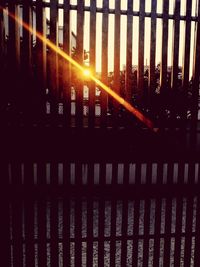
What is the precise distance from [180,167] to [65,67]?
1.49 m

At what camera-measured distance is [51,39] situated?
255 centimetres

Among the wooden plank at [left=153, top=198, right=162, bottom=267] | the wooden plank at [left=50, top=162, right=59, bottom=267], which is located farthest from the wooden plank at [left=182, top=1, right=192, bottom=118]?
the wooden plank at [left=50, top=162, right=59, bottom=267]

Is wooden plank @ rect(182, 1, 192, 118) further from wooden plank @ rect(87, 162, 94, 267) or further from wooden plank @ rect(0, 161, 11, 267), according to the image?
wooden plank @ rect(0, 161, 11, 267)

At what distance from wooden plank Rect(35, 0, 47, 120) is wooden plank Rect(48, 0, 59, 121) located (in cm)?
6

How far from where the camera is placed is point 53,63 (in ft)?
8.48

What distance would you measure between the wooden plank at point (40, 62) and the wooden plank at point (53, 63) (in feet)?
0.21

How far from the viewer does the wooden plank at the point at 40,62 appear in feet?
8.29

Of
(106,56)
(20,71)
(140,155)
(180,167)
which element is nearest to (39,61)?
(20,71)

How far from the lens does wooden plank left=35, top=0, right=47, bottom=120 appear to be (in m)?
2.53

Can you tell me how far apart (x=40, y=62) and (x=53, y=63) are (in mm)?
116

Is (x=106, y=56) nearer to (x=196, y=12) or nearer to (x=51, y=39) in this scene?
(x=51, y=39)

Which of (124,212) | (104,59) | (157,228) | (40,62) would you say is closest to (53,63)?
(40,62)

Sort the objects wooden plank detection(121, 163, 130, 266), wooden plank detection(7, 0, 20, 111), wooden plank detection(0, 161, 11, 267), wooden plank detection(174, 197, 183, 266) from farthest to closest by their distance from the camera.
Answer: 1. wooden plank detection(174, 197, 183, 266)
2. wooden plank detection(121, 163, 130, 266)
3. wooden plank detection(0, 161, 11, 267)
4. wooden plank detection(7, 0, 20, 111)

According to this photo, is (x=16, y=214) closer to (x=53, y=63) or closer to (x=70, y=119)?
(x=70, y=119)
